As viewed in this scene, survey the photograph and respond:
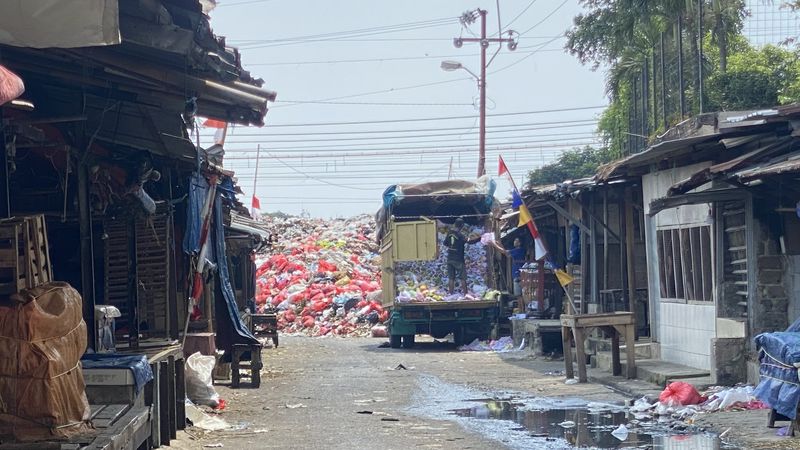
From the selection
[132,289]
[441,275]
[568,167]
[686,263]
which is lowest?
[132,289]

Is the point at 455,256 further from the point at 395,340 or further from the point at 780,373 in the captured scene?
the point at 780,373

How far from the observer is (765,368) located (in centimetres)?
1117

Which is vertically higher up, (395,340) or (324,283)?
(324,283)

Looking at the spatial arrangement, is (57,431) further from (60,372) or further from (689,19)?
(689,19)

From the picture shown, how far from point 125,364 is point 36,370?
2362 millimetres

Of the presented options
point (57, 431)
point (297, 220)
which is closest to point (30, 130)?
point (57, 431)

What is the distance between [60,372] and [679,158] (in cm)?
1202

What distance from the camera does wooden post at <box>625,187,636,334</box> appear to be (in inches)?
852

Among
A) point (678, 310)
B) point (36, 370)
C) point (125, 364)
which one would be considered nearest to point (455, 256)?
point (678, 310)

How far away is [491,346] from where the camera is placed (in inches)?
1072

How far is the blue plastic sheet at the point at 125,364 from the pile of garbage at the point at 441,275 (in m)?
18.1

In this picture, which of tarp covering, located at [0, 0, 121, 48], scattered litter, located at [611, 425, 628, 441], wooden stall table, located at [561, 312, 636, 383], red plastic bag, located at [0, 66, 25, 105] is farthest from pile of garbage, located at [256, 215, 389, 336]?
red plastic bag, located at [0, 66, 25, 105]

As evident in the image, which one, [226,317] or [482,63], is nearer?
[226,317]

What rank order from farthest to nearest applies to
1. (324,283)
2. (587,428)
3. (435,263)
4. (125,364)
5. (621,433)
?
(324,283) → (435,263) → (587,428) → (621,433) → (125,364)
